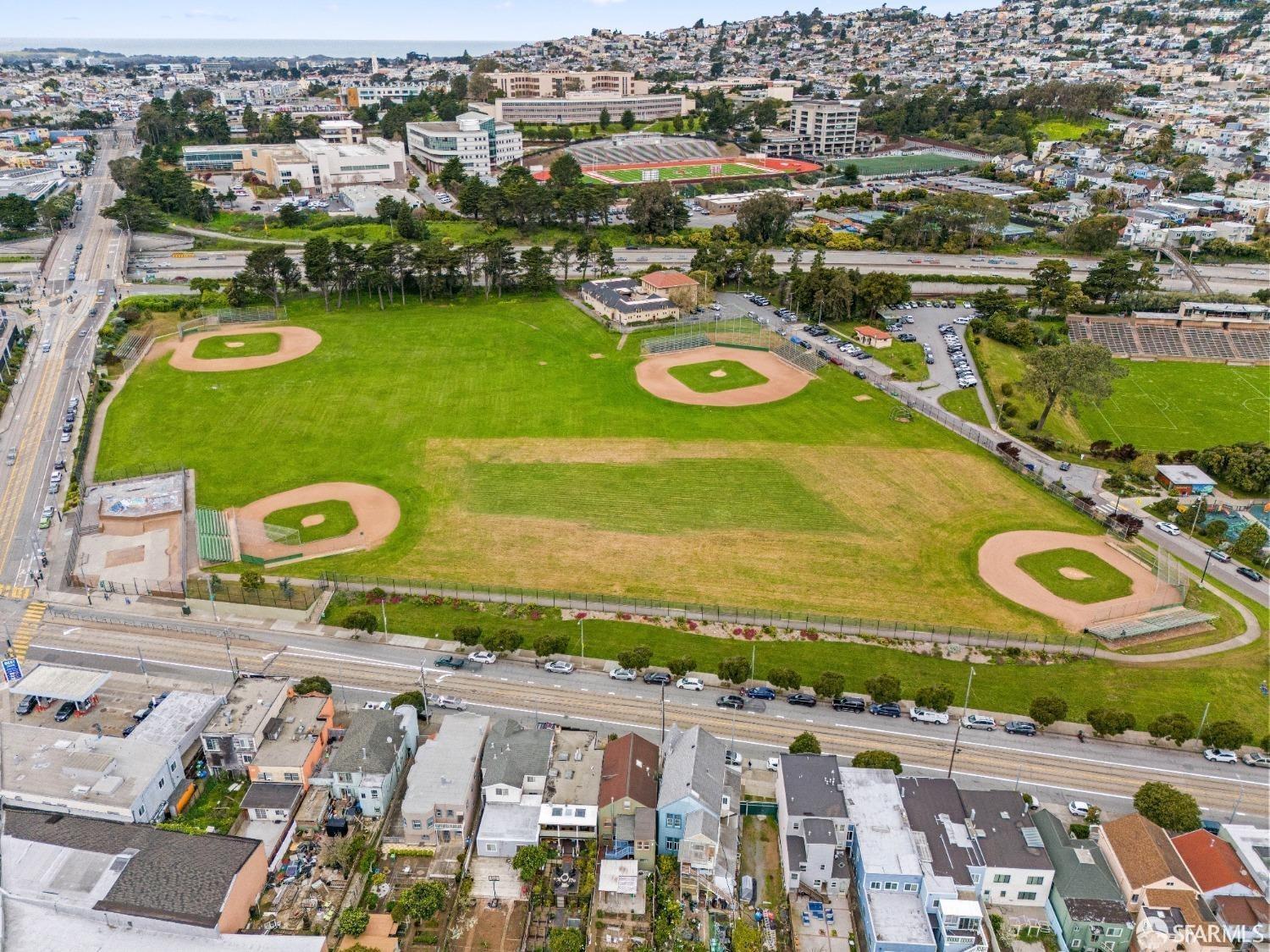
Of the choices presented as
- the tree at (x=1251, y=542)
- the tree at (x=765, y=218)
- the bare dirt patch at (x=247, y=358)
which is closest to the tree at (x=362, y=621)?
the bare dirt patch at (x=247, y=358)

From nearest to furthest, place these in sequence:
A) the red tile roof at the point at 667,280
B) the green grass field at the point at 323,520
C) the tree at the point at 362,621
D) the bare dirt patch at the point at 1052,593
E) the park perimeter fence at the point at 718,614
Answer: the tree at the point at 362,621
the park perimeter fence at the point at 718,614
the bare dirt patch at the point at 1052,593
the green grass field at the point at 323,520
the red tile roof at the point at 667,280

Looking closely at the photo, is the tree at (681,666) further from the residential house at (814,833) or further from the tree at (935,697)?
the tree at (935,697)

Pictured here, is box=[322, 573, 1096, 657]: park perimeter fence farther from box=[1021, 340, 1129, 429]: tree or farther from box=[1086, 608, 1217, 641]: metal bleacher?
box=[1021, 340, 1129, 429]: tree

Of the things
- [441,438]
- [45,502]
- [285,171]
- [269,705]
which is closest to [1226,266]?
[441,438]

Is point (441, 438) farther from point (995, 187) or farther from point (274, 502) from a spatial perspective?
point (995, 187)

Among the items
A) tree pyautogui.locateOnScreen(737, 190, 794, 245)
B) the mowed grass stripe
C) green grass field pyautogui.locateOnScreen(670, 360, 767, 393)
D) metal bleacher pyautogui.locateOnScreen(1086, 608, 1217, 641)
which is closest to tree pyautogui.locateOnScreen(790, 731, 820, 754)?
metal bleacher pyautogui.locateOnScreen(1086, 608, 1217, 641)

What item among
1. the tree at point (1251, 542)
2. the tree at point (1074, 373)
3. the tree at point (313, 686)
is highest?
the tree at point (1074, 373)
